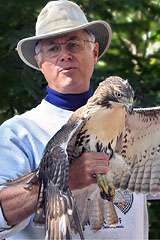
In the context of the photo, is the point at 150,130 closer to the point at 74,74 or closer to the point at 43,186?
the point at 74,74

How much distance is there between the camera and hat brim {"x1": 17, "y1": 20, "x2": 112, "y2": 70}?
121 inches

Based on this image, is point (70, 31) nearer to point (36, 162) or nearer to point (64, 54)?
point (64, 54)

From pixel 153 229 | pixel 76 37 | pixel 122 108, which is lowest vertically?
pixel 153 229

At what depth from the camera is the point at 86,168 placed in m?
2.42

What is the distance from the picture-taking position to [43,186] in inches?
93.3

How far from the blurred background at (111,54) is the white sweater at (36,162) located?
Answer: 1729 millimetres

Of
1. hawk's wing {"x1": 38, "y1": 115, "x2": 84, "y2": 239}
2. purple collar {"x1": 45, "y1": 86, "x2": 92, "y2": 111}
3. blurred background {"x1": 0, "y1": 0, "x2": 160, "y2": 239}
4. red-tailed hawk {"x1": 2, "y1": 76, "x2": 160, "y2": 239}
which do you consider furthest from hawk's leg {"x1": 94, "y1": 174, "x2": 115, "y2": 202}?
blurred background {"x1": 0, "y1": 0, "x2": 160, "y2": 239}

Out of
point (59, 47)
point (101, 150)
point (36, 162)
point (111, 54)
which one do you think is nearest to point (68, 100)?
point (59, 47)

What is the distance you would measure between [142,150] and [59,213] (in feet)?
3.21

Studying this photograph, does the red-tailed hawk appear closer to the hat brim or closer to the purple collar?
the purple collar

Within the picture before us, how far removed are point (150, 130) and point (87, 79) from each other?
0.53m

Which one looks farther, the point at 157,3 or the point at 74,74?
the point at 157,3

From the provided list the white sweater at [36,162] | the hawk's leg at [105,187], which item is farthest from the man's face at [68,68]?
the hawk's leg at [105,187]

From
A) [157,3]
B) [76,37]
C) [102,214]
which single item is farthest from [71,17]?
[157,3]
